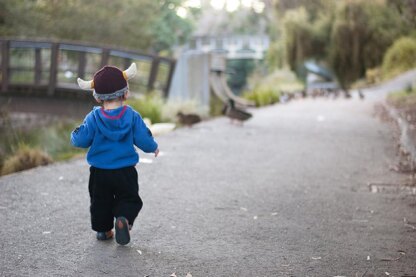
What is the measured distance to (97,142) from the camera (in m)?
3.85

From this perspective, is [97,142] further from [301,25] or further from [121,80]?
[301,25]

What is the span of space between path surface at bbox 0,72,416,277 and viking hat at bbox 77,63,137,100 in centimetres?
102

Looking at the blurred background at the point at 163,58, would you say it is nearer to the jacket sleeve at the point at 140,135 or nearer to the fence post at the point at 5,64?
the fence post at the point at 5,64

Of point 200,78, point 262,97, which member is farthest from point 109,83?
point 262,97

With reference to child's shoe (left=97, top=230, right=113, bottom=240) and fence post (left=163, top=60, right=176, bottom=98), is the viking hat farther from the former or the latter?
fence post (left=163, top=60, right=176, bottom=98)

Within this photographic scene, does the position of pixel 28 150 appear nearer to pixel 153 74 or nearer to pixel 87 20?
pixel 153 74

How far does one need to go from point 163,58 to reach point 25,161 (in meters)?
10.5

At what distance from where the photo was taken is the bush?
714cm

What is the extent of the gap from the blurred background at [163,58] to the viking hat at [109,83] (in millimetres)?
3828

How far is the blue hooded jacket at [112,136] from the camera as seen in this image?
12.5 feet

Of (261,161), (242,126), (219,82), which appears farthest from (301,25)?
(261,161)

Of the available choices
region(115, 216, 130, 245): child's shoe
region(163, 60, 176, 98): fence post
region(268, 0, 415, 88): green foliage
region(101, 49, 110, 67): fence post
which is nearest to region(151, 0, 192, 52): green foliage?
A: region(268, 0, 415, 88): green foliage

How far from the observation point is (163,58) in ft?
56.7

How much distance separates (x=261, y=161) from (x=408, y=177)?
200 cm
